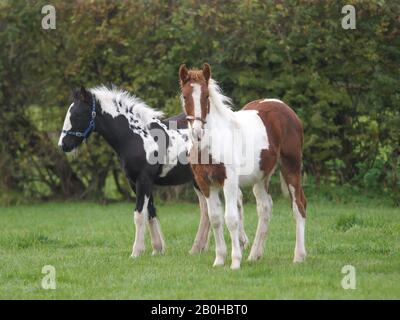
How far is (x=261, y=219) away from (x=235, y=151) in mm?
1120

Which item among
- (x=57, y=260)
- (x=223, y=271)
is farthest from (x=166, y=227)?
(x=223, y=271)

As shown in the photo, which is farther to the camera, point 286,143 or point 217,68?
point 217,68

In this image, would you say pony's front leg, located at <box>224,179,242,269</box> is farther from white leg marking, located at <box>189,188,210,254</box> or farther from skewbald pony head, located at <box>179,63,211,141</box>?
white leg marking, located at <box>189,188,210,254</box>

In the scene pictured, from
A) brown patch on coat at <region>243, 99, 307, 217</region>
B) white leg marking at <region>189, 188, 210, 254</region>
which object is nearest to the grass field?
white leg marking at <region>189, 188, 210, 254</region>

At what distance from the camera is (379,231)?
11.4 m

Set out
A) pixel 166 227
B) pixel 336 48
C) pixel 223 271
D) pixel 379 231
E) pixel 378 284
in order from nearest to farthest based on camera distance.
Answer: pixel 378 284
pixel 223 271
pixel 379 231
pixel 166 227
pixel 336 48

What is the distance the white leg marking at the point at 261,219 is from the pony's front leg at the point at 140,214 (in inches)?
56.0

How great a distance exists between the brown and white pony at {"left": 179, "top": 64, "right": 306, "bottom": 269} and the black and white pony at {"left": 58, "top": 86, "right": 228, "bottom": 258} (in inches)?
47.8

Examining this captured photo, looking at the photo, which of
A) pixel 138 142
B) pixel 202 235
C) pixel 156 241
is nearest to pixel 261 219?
pixel 202 235

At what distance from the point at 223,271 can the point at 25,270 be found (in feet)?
7.28

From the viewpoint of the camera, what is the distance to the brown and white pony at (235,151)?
9.04 metres

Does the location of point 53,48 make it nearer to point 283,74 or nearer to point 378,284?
point 283,74

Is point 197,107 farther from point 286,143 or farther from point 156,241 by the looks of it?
point 156,241

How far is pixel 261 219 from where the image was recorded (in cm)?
991
